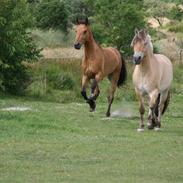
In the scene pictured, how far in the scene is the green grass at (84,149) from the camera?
440 inches

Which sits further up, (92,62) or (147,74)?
(147,74)

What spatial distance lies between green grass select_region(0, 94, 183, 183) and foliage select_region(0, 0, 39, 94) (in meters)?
4.70

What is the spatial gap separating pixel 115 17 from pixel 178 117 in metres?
17.5

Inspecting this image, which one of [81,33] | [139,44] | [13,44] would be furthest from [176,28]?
[139,44]

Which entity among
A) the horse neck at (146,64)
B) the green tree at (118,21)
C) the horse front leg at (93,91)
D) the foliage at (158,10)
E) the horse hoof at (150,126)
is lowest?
the foliage at (158,10)

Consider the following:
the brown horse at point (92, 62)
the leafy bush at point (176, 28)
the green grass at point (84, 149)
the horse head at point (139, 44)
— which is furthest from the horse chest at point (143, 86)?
the leafy bush at point (176, 28)

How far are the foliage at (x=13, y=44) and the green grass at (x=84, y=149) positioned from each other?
4.70 m

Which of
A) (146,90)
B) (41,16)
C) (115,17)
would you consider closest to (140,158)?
(146,90)

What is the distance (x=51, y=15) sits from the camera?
46531 mm

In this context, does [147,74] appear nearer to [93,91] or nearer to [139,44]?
[139,44]

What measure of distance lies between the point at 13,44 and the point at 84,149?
12.4 m

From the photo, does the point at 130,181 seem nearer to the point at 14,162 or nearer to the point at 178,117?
the point at 14,162

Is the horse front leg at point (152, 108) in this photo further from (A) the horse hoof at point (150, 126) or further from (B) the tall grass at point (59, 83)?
(B) the tall grass at point (59, 83)

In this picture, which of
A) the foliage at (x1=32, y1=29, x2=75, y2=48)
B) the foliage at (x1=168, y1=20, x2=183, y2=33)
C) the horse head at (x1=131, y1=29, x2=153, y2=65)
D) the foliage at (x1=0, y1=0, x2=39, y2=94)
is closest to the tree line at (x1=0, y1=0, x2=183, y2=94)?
the foliage at (x1=0, y1=0, x2=39, y2=94)
